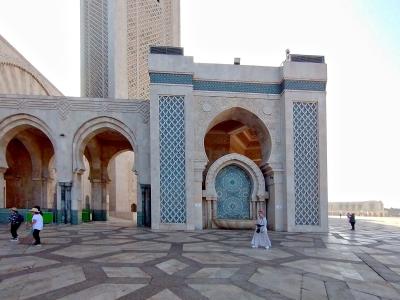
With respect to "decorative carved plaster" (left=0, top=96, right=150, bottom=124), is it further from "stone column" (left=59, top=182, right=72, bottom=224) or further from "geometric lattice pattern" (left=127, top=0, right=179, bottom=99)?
"geometric lattice pattern" (left=127, top=0, right=179, bottom=99)

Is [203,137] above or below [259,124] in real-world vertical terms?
below

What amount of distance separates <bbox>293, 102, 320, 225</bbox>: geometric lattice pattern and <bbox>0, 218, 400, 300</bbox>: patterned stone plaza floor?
141 inches

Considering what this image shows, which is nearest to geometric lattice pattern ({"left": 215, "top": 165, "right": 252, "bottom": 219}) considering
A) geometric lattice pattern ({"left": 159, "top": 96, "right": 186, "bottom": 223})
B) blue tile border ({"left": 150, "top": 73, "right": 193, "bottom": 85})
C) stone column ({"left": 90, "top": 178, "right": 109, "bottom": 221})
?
geometric lattice pattern ({"left": 159, "top": 96, "right": 186, "bottom": 223})

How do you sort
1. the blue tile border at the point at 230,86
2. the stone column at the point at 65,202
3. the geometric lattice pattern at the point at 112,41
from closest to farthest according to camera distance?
1. the blue tile border at the point at 230,86
2. the stone column at the point at 65,202
3. the geometric lattice pattern at the point at 112,41

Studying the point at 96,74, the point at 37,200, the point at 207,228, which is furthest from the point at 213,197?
the point at 96,74

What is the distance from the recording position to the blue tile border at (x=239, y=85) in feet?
40.8

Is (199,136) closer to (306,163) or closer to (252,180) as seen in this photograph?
(252,180)

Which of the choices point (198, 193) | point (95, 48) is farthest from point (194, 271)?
point (95, 48)

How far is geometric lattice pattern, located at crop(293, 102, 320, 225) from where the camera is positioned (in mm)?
12305

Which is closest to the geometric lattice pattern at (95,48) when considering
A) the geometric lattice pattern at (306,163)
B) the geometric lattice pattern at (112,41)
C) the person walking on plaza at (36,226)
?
the geometric lattice pattern at (112,41)

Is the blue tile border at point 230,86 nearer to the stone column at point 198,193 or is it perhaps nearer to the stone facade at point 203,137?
the stone facade at point 203,137

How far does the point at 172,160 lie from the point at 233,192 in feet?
10.1

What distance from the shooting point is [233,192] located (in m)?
13.6

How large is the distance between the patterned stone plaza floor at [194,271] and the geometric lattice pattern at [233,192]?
4.69 m
